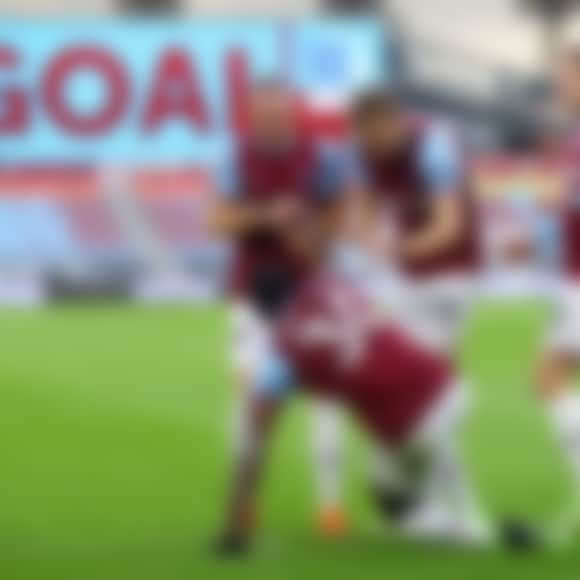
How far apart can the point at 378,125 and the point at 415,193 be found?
11cm

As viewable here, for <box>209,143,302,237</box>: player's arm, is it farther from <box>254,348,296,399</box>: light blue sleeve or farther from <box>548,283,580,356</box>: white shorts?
<box>548,283,580,356</box>: white shorts

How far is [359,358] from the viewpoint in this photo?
2971 mm

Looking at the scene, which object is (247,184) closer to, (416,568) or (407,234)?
(407,234)

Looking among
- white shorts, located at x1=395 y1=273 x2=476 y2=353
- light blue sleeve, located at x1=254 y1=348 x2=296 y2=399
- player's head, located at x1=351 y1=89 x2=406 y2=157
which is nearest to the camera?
light blue sleeve, located at x1=254 y1=348 x2=296 y2=399

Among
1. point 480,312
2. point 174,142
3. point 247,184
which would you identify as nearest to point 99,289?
point 480,312

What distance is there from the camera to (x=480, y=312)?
4590 millimetres

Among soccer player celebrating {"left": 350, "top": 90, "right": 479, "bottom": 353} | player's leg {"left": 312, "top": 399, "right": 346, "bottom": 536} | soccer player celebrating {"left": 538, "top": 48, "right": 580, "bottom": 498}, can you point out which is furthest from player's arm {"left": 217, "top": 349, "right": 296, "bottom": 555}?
soccer player celebrating {"left": 538, "top": 48, "right": 580, "bottom": 498}

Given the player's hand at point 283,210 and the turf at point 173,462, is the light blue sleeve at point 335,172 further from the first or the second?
the turf at point 173,462

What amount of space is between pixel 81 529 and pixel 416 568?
475 millimetres

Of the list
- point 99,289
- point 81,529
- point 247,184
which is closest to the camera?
point 247,184

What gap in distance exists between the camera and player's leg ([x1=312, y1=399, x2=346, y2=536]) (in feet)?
10.3

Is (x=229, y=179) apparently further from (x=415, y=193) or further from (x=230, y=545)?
(x=230, y=545)

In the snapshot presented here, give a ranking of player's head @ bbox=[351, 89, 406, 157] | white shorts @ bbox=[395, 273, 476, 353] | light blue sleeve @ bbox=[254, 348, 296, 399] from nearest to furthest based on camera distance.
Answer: light blue sleeve @ bbox=[254, 348, 296, 399] → player's head @ bbox=[351, 89, 406, 157] → white shorts @ bbox=[395, 273, 476, 353]

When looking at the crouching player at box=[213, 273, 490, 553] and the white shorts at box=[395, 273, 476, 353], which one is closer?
the crouching player at box=[213, 273, 490, 553]
